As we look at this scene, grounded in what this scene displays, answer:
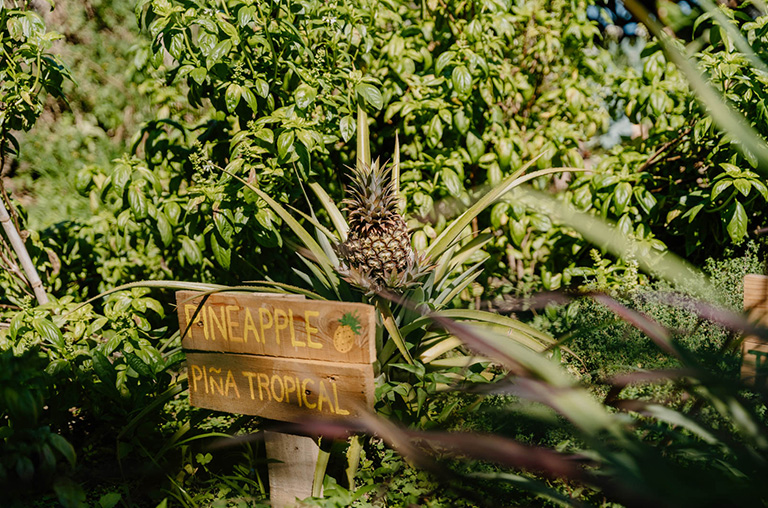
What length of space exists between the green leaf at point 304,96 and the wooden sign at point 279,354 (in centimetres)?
89

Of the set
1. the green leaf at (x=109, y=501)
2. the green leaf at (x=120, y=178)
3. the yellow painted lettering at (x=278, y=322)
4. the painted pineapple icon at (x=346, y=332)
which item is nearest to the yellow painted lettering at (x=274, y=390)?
the yellow painted lettering at (x=278, y=322)

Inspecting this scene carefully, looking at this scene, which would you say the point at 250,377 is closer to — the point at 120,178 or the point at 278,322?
the point at 278,322

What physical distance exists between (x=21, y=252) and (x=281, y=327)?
164 centimetres

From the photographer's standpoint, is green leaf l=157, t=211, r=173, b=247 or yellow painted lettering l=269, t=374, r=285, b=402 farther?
green leaf l=157, t=211, r=173, b=247

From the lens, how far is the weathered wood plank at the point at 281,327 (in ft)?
4.67

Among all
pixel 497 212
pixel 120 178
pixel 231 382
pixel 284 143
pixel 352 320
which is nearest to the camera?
pixel 352 320

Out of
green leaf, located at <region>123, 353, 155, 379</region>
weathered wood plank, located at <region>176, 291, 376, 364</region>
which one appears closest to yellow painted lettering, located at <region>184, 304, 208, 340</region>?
weathered wood plank, located at <region>176, 291, 376, 364</region>

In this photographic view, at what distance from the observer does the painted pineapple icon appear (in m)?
1.41

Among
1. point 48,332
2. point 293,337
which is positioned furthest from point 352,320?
point 48,332

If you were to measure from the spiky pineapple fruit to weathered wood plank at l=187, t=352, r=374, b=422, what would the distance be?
17.5 inches

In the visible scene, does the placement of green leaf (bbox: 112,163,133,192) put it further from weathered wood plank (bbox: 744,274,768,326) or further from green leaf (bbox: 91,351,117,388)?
weathered wood plank (bbox: 744,274,768,326)

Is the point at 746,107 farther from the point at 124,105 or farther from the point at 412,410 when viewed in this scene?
the point at 124,105

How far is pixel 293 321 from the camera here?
148 cm

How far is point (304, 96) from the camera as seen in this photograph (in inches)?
84.9
